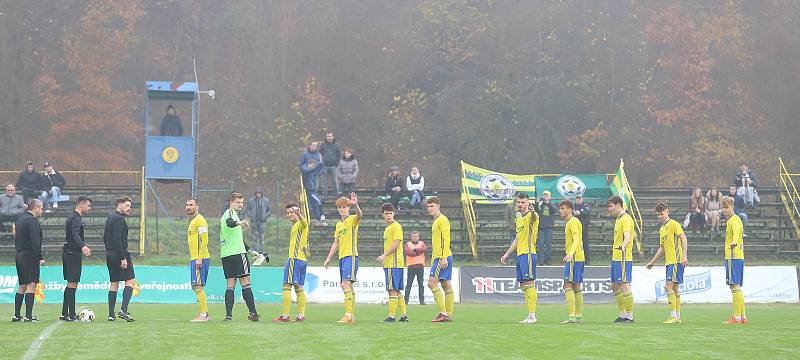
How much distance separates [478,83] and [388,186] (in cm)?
1831

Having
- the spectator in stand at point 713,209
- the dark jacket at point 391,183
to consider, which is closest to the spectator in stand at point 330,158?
the dark jacket at point 391,183

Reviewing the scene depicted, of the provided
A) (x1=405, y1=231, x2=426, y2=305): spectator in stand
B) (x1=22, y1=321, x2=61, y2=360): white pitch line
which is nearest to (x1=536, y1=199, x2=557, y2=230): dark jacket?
(x1=405, y1=231, x2=426, y2=305): spectator in stand

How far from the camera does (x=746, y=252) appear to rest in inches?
1518

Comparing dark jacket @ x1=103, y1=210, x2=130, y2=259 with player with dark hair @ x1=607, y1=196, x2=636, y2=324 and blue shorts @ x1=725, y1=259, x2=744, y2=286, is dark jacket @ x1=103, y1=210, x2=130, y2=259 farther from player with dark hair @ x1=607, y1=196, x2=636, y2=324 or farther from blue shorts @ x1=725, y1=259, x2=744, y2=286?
blue shorts @ x1=725, y1=259, x2=744, y2=286

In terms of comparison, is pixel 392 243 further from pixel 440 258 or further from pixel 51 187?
pixel 51 187

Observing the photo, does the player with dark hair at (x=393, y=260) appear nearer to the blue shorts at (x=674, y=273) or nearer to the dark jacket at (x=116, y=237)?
the dark jacket at (x=116, y=237)

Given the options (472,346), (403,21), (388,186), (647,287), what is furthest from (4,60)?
(472,346)

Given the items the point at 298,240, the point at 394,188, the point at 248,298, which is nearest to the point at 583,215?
the point at 394,188

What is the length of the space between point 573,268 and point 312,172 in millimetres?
17422

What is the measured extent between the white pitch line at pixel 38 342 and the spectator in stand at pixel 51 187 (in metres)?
19.0

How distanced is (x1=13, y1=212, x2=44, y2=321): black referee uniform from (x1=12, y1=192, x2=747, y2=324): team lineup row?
0.06 ft

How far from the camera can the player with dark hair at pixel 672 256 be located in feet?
67.0

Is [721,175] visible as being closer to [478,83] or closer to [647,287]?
[478,83]

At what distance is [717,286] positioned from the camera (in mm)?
32750
